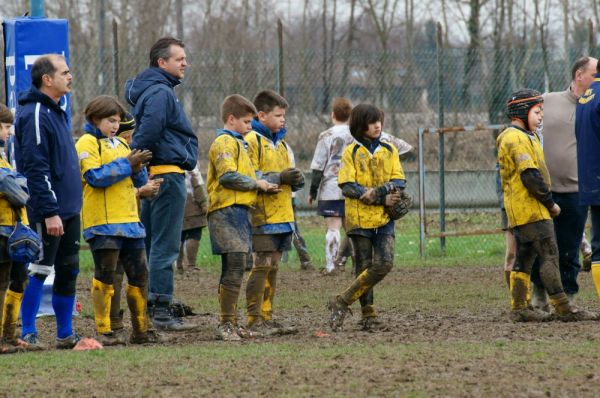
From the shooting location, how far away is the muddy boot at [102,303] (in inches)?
315

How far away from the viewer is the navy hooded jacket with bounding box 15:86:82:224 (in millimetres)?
7625

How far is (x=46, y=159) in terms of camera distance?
7711 millimetres

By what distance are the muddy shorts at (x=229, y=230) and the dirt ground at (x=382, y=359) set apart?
668mm

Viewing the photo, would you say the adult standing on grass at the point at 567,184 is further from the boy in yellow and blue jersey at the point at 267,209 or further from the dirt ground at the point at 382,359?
the boy in yellow and blue jersey at the point at 267,209

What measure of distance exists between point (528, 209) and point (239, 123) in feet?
7.49

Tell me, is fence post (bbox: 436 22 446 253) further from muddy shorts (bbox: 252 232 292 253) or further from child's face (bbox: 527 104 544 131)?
muddy shorts (bbox: 252 232 292 253)

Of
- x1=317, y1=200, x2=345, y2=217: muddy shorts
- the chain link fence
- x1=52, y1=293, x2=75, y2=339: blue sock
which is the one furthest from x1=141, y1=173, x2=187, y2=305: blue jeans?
the chain link fence

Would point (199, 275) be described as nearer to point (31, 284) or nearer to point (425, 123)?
point (31, 284)

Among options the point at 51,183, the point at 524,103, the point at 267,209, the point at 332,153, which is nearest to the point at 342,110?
the point at 332,153

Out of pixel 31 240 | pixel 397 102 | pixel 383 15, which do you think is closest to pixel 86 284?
pixel 31 240

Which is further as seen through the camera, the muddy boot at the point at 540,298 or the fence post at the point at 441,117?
the fence post at the point at 441,117

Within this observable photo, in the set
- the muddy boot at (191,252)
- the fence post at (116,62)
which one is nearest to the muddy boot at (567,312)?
the muddy boot at (191,252)

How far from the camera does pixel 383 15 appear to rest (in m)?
34.1

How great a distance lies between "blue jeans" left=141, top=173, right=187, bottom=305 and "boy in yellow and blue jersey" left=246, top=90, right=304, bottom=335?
0.59 meters
